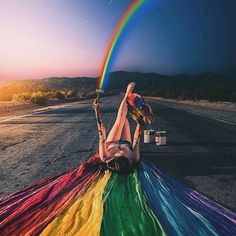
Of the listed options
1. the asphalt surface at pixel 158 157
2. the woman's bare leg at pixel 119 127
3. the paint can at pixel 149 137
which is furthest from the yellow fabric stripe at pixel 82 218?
the paint can at pixel 149 137

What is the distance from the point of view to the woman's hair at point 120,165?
6650mm

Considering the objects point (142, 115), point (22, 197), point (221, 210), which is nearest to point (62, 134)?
point (142, 115)

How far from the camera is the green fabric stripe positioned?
13.7 feet

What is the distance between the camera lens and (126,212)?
484 cm

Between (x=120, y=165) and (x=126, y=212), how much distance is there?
1876 millimetres

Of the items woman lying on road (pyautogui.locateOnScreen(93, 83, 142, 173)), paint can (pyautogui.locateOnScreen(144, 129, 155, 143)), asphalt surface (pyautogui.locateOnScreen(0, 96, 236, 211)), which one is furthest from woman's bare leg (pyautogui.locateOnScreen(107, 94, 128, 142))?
paint can (pyautogui.locateOnScreen(144, 129, 155, 143))

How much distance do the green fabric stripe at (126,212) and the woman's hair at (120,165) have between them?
0.91 feet

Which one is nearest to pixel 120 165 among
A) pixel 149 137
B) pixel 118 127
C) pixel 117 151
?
pixel 117 151

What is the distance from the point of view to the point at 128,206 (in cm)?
509

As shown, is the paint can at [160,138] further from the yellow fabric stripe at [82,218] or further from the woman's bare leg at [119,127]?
the yellow fabric stripe at [82,218]

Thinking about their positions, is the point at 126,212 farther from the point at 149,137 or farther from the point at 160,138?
the point at 149,137

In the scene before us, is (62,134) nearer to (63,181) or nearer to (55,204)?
(63,181)

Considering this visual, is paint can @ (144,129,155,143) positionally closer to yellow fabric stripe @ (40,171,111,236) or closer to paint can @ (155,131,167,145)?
paint can @ (155,131,167,145)

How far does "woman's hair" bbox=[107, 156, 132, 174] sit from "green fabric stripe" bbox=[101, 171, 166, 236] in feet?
0.91
